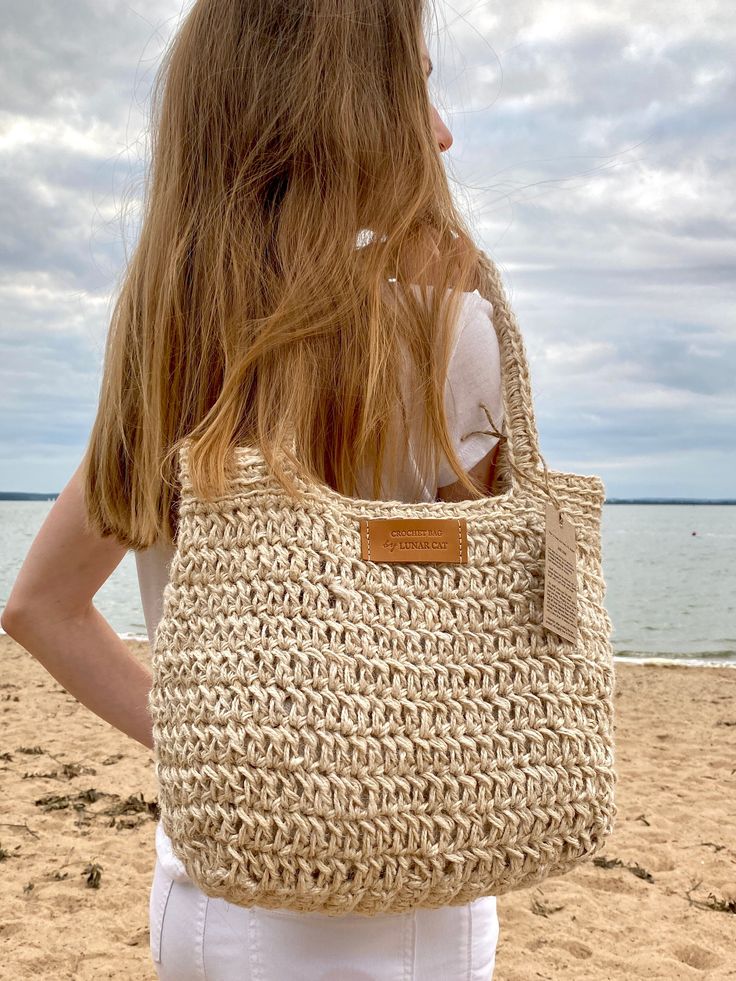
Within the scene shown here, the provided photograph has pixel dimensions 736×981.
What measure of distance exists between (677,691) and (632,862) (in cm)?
414

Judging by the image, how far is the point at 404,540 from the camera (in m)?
1.03

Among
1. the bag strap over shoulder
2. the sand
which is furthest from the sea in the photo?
the bag strap over shoulder

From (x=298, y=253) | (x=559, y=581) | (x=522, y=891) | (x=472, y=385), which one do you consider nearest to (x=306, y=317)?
(x=298, y=253)

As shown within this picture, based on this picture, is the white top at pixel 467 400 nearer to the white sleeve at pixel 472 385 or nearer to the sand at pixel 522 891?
the white sleeve at pixel 472 385

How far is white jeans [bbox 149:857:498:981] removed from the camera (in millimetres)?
1092

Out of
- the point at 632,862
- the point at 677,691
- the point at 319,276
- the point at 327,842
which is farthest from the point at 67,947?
the point at 677,691

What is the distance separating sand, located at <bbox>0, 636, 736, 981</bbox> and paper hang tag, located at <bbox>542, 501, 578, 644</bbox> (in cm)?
275

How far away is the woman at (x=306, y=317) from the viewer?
1.09 m

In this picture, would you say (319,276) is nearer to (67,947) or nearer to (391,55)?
(391,55)

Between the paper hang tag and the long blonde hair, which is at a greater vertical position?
Answer: the long blonde hair

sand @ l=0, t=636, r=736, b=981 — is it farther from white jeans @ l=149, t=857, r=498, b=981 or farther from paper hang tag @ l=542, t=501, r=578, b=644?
paper hang tag @ l=542, t=501, r=578, b=644

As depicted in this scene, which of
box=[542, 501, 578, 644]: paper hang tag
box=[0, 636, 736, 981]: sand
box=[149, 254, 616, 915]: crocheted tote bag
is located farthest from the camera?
box=[0, 636, 736, 981]: sand

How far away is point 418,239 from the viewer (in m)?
1.18

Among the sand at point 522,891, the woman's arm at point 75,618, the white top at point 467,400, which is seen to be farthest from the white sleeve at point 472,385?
the sand at point 522,891
